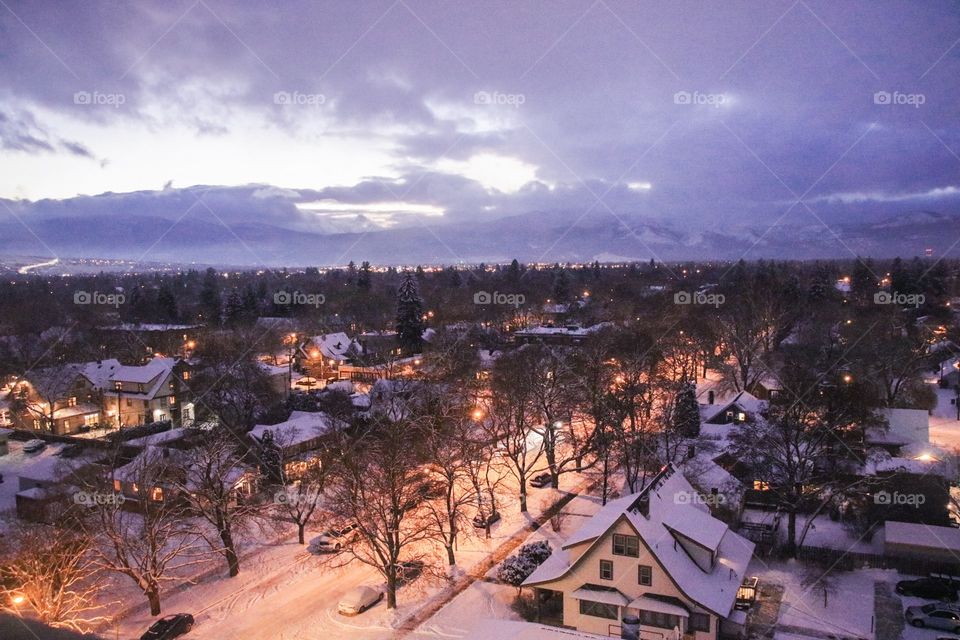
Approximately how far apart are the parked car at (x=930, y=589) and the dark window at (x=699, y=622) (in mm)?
8183

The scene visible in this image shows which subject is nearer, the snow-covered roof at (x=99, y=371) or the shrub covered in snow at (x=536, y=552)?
the shrub covered in snow at (x=536, y=552)

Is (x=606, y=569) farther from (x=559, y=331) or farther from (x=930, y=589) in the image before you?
(x=559, y=331)

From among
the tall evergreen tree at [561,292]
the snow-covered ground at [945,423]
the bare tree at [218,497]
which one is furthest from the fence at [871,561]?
the tall evergreen tree at [561,292]

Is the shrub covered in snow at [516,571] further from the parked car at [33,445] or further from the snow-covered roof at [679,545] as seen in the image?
the parked car at [33,445]

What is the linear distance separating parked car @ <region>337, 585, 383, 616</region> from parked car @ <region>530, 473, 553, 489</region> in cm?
1283

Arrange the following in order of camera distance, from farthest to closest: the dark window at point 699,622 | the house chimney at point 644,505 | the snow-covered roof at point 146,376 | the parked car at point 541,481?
the snow-covered roof at point 146,376, the parked car at point 541,481, the house chimney at point 644,505, the dark window at point 699,622

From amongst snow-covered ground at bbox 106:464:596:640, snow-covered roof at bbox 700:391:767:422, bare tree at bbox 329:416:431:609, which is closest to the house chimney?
snow-covered ground at bbox 106:464:596:640

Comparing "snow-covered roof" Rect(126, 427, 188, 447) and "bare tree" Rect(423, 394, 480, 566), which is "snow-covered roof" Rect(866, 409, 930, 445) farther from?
"snow-covered roof" Rect(126, 427, 188, 447)

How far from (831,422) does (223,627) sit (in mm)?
24536

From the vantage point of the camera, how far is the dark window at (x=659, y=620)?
61.7 feet

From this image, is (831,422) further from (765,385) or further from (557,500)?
(765,385)

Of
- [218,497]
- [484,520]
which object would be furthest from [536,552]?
[218,497]

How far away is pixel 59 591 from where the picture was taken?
19.1m

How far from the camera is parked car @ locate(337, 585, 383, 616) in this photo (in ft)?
66.8
